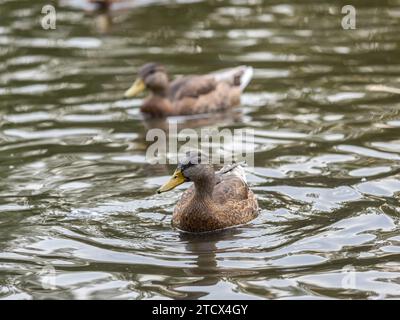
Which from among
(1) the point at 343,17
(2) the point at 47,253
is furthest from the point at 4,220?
(1) the point at 343,17

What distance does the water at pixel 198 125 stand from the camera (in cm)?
956

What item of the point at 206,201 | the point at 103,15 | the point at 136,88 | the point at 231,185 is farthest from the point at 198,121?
the point at 103,15

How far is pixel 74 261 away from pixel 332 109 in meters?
5.99

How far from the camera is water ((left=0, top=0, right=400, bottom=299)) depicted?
9.56m

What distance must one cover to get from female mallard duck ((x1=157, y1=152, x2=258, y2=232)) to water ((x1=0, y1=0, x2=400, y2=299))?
17cm

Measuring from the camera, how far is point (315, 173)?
12242mm

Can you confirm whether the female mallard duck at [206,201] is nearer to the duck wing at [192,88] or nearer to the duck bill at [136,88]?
the duck wing at [192,88]

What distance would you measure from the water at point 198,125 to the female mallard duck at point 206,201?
17cm

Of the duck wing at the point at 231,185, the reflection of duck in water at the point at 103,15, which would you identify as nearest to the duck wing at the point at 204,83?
the reflection of duck in water at the point at 103,15

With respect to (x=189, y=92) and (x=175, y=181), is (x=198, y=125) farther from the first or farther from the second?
(x=175, y=181)

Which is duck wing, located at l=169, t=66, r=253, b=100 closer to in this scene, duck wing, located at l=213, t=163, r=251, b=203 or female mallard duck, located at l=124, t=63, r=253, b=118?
female mallard duck, located at l=124, t=63, r=253, b=118

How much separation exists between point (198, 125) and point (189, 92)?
90 cm

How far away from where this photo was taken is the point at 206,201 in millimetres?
11008
